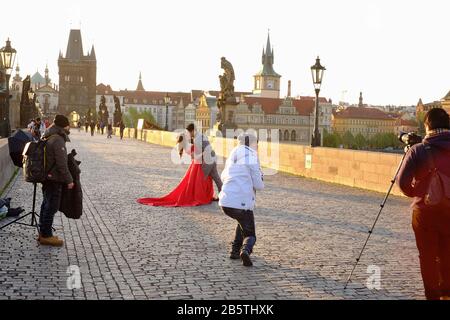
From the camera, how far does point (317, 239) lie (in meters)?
9.05

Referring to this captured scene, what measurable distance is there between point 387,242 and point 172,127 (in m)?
174

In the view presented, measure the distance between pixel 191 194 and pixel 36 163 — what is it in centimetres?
500

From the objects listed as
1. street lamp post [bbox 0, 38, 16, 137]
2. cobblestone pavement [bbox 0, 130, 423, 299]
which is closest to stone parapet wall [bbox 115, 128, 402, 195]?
cobblestone pavement [bbox 0, 130, 423, 299]

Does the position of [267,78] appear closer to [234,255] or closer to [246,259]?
[234,255]

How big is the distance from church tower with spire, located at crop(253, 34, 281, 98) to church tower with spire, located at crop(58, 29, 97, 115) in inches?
1642

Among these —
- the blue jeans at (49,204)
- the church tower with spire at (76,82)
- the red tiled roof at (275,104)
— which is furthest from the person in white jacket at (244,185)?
the church tower with spire at (76,82)

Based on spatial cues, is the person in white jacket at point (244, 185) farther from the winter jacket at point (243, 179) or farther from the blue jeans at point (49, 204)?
the blue jeans at point (49, 204)

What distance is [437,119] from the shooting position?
545 centimetres

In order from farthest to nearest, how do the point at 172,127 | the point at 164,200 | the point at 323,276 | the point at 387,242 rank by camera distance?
1. the point at 172,127
2. the point at 164,200
3. the point at 387,242
4. the point at 323,276

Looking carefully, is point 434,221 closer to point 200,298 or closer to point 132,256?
point 200,298

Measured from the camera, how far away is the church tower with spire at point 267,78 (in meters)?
169

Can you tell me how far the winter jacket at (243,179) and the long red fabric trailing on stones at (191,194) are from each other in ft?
17.1
